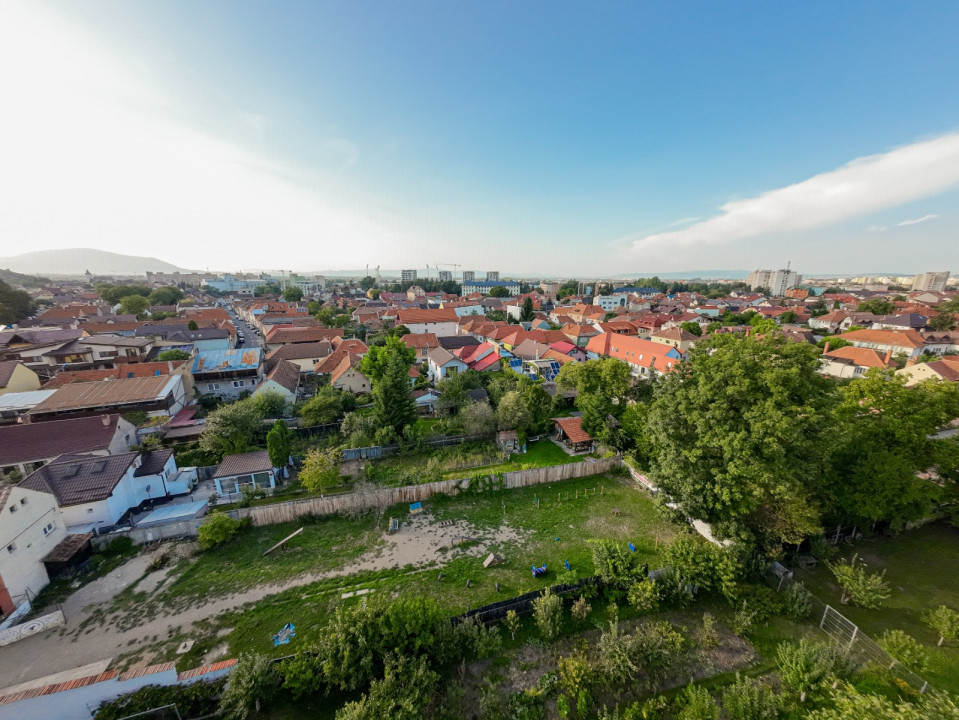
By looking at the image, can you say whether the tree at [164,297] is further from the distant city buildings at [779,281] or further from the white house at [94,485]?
the distant city buildings at [779,281]

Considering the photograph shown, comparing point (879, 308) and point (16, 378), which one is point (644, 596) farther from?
point (879, 308)

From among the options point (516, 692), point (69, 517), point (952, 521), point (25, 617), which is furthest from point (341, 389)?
point (952, 521)

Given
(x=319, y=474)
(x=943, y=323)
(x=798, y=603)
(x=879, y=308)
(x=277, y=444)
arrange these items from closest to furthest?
1. (x=798, y=603)
2. (x=319, y=474)
3. (x=277, y=444)
4. (x=943, y=323)
5. (x=879, y=308)

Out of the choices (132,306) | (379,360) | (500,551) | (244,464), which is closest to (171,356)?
(379,360)

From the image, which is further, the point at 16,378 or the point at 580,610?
the point at 16,378

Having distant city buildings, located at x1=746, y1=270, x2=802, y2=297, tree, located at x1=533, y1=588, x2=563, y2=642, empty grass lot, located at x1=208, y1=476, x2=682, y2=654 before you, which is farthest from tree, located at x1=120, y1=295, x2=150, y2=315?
distant city buildings, located at x1=746, y1=270, x2=802, y2=297

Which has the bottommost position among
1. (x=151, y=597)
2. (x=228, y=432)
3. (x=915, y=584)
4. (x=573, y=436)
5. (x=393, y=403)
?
(x=151, y=597)
